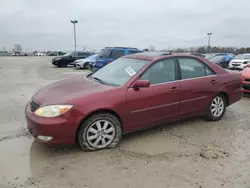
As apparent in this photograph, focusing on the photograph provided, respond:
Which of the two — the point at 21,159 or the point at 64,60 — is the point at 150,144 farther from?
the point at 64,60

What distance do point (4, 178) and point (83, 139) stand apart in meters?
1.12

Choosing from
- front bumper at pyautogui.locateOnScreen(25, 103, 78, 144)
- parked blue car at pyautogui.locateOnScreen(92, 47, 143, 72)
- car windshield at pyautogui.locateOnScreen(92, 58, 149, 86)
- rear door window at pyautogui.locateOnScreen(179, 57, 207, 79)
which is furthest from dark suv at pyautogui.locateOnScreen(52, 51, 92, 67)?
front bumper at pyautogui.locateOnScreen(25, 103, 78, 144)

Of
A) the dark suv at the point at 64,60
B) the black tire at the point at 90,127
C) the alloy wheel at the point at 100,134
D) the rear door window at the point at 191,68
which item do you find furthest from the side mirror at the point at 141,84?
the dark suv at the point at 64,60

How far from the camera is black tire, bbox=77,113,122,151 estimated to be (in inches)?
135

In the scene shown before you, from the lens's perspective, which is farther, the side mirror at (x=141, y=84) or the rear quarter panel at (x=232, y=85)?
the rear quarter panel at (x=232, y=85)

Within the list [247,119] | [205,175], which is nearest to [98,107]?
[205,175]

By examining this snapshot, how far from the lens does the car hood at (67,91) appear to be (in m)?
3.43

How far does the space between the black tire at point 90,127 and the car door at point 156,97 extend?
0.78ft

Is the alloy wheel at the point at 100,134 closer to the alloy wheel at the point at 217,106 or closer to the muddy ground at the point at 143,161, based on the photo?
the muddy ground at the point at 143,161

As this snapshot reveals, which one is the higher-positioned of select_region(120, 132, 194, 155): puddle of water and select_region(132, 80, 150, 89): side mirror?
select_region(132, 80, 150, 89): side mirror

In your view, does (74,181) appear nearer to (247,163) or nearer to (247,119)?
(247,163)

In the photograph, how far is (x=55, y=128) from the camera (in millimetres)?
3248

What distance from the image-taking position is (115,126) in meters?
3.65

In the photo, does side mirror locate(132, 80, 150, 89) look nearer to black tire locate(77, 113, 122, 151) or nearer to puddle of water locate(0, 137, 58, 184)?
black tire locate(77, 113, 122, 151)
